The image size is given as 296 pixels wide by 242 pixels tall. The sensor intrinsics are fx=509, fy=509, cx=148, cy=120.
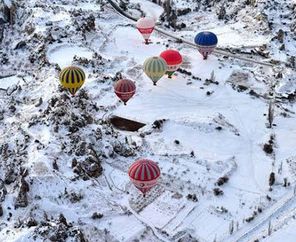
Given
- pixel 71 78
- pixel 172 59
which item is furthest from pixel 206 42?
pixel 71 78

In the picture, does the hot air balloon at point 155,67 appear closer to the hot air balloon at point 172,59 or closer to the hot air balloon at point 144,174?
the hot air balloon at point 172,59

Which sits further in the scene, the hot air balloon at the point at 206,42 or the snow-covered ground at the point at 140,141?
the hot air balloon at the point at 206,42

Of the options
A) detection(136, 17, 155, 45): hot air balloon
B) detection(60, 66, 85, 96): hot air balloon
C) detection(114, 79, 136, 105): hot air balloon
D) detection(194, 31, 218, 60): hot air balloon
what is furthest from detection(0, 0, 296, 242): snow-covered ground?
detection(114, 79, 136, 105): hot air balloon

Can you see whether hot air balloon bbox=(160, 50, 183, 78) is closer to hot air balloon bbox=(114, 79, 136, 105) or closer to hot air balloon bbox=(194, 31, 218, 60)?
hot air balloon bbox=(194, 31, 218, 60)

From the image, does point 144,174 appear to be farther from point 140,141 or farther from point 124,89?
point 124,89

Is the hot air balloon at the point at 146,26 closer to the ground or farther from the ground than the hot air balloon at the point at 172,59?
closer to the ground

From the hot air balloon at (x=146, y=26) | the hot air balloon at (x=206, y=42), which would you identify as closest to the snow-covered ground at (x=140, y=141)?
the hot air balloon at (x=206, y=42)

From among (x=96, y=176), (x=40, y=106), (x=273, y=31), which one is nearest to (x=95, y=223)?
(x=96, y=176)
